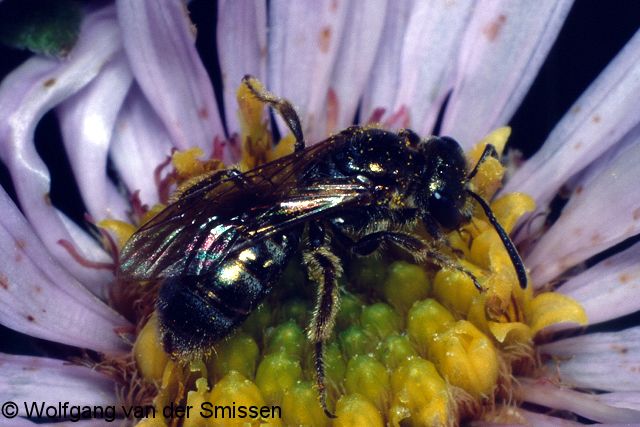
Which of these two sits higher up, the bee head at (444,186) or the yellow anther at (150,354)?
the bee head at (444,186)

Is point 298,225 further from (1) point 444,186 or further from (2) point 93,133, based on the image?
(2) point 93,133

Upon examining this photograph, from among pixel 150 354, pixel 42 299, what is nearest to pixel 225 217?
pixel 150 354

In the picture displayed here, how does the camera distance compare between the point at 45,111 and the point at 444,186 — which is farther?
the point at 45,111

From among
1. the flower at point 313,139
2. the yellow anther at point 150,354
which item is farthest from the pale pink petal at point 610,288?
the yellow anther at point 150,354

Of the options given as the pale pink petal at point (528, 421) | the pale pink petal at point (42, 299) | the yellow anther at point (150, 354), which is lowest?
the pale pink petal at point (528, 421)

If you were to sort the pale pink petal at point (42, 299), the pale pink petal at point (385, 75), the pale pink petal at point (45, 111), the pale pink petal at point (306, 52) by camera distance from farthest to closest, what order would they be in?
1. the pale pink petal at point (385, 75)
2. the pale pink petal at point (306, 52)
3. the pale pink petal at point (45, 111)
4. the pale pink petal at point (42, 299)

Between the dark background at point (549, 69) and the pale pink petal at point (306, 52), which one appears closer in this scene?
the dark background at point (549, 69)

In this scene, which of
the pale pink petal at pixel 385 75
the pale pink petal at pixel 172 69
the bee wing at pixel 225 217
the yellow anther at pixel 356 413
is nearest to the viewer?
the bee wing at pixel 225 217

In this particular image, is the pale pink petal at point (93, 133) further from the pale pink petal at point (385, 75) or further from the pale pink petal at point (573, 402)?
the pale pink petal at point (573, 402)
